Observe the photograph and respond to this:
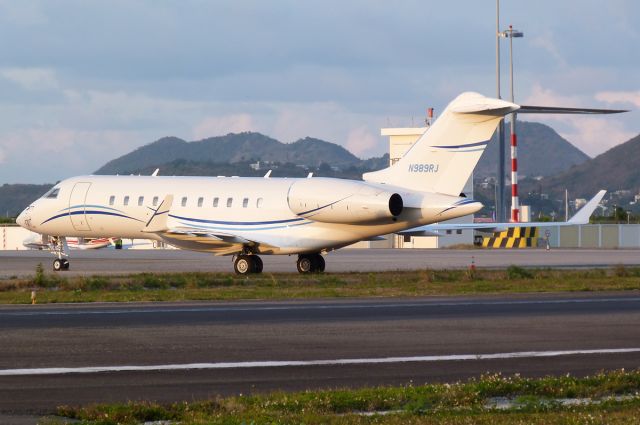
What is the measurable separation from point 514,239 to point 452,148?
35.3m

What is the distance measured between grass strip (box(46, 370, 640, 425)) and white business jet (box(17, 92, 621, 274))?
21.1 meters

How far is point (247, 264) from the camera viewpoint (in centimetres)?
3641

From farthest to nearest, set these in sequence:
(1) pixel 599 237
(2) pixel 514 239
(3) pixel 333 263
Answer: (1) pixel 599 237
(2) pixel 514 239
(3) pixel 333 263

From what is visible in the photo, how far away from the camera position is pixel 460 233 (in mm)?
69688

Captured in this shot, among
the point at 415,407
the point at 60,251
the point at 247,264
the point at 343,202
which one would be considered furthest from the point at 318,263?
the point at 415,407

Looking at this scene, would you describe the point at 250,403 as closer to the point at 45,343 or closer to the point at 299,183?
the point at 45,343

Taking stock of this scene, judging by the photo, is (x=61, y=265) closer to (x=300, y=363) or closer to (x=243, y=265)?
(x=243, y=265)

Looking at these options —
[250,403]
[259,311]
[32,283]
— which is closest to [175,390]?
[250,403]

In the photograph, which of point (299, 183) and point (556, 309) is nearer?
point (556, 309)

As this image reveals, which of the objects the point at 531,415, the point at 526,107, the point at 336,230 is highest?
the point at 526,107

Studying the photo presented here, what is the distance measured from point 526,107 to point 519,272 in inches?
188

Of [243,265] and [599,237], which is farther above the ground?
→ [599,237]

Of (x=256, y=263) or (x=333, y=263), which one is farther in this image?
(x=333, y=263)

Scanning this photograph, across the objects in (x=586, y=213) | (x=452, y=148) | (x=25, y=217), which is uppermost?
(x=452, y=148)
